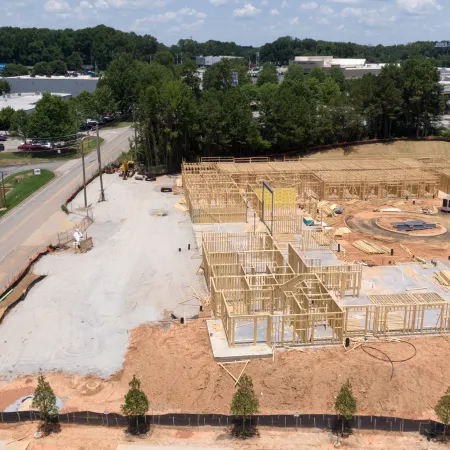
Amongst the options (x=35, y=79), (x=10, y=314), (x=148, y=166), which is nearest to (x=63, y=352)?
(x=10, y=314)

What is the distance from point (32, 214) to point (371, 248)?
26.7m

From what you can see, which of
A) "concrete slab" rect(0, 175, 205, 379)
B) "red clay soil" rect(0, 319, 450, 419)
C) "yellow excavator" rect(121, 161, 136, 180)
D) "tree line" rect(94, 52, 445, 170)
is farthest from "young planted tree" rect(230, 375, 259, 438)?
"tree line" rect(94, 52, 445, 170)

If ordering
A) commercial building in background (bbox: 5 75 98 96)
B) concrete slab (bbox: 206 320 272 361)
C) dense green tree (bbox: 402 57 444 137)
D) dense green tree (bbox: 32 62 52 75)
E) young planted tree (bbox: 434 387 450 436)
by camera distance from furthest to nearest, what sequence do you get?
dense green tree (bbox: 32 62 52 75)
commercial building in background (bbox: 5 75 98 96)
dense green tree (bbox: 402 57 444 137)
concrete slab (bbox: 206 320 272 361)
young planted tree (bbox: 434 387 450 436)

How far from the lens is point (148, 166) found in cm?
6116

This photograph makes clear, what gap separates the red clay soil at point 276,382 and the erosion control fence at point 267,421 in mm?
980

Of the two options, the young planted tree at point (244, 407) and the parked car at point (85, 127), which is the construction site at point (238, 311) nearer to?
the young planted tree at point (244, 407)

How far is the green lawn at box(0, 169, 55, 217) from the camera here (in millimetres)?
48000

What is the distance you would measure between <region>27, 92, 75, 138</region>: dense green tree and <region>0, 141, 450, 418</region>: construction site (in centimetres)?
3031

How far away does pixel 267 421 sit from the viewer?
19.2 m

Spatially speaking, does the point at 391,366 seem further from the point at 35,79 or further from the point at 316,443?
the point at 35,79

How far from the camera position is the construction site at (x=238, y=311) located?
69.8ft

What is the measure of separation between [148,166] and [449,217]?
Answer: 31963 millimetres

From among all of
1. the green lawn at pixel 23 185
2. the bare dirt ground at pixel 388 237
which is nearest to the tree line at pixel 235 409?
the bare dirt ground at pixel 388 237

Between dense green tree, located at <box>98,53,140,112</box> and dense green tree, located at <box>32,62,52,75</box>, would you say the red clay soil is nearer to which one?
dense green tree, located at <box>98,53,140,112</box>
